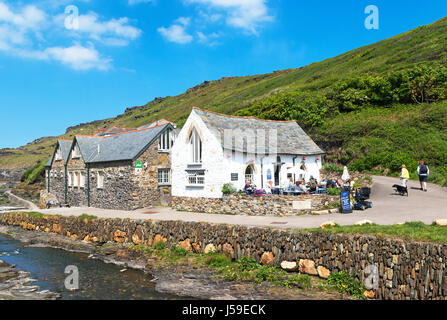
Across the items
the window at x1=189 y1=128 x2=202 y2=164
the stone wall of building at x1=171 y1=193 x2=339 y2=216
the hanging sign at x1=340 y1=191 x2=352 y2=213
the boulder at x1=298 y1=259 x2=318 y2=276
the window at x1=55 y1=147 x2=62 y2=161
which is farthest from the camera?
the window at x1=55 y1=147 x2=62 y2=161

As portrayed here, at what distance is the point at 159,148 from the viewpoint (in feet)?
88.6

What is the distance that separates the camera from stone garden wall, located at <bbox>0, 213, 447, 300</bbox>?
946 centimetres

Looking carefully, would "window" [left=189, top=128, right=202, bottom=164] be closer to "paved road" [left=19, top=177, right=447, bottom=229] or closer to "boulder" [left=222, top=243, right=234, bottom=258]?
"paved road" [left=19, top=177, right=447, bottom=229]

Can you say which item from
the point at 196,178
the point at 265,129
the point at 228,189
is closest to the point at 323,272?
the point at 228,189

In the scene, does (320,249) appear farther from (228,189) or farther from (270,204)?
(228,189)

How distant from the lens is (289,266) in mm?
12570

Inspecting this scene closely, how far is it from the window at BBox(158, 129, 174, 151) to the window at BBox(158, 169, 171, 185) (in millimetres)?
1862

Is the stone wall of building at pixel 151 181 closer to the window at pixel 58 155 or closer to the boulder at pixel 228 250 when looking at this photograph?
the boulder at pixel 228 250

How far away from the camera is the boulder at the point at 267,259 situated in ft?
43.3

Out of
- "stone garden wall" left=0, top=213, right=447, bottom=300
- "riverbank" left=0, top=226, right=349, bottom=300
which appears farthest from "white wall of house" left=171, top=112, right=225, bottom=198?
"riverbank" left=0, top=226, right=349, bottom=300

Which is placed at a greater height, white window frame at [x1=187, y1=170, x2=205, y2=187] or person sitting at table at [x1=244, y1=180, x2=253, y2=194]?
white window frame at [x1=187, y1=170, x2=205, y2=187]

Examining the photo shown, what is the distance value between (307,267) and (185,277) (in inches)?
190

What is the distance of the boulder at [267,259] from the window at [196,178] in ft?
32.5

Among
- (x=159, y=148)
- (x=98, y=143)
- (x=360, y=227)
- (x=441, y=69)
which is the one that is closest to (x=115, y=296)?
(x=360, y=227)
